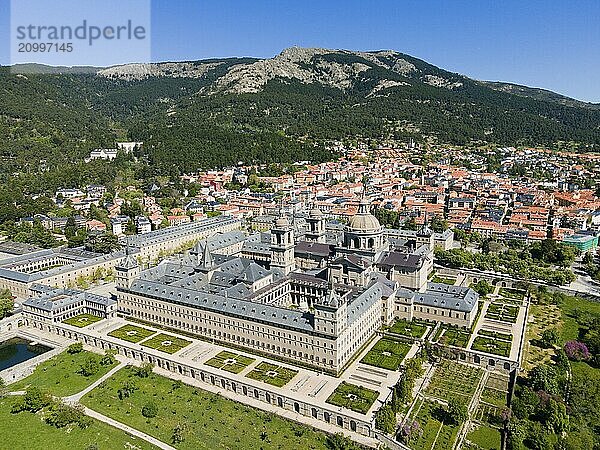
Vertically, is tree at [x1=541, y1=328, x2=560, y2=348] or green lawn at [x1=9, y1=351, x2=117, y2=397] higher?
tree at [x1=541, y1=328, x2=560, y2=348]

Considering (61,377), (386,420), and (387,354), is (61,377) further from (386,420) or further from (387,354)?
(387,354)

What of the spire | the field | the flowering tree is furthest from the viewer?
the spire

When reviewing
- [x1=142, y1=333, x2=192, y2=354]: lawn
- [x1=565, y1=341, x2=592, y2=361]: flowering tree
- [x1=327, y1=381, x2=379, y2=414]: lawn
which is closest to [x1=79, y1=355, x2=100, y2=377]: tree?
[x1=142, y1=333, x2=192, y2=354]: lawn

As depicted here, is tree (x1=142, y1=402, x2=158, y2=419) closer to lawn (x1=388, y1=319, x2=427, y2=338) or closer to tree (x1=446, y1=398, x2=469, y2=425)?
tree (x1=446, y1=398, x2=469, y2=425)

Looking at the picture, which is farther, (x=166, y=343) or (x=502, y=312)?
(x=502, y=312)

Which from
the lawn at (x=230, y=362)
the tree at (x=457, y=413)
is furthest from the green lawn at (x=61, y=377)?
the tree at (x=457, y=413)

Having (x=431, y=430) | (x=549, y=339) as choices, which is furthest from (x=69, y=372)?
(x=549, y=339)

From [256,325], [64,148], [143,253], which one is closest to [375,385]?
[256,325]
